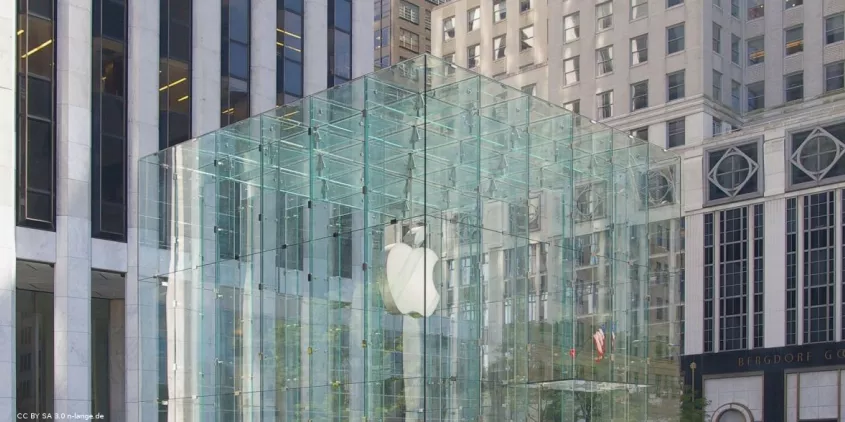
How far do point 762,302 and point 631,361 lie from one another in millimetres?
50743

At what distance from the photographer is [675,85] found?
88500 mm

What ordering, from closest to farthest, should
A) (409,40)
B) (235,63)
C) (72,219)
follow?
1. (72,219)
2. (235,63)
3. (409,40)

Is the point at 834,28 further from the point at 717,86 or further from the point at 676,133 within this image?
the point at 676,133

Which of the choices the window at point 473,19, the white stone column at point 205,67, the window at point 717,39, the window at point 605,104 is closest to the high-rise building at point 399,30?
the window at point 473,19

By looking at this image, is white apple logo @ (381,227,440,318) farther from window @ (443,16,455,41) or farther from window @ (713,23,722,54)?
window @ (443,16,455,41)

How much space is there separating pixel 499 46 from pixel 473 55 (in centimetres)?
309

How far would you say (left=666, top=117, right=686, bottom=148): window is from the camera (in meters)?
87.4

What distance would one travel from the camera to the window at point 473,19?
110 m

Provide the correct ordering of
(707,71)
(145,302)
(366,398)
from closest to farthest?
1. (366,398)
2. (145,302)
3. (707,71)

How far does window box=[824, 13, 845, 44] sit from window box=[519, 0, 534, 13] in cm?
2660

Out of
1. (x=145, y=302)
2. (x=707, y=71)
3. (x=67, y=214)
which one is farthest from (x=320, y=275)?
(x=707, y=71)

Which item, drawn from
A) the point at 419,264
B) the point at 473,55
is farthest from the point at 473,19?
the point at 419,264

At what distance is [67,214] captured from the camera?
136 feet

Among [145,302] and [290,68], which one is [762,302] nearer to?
[290,68]
